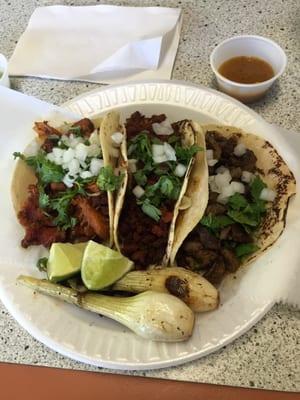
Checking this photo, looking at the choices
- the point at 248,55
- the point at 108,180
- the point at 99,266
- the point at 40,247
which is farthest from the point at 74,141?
the point at 248,55

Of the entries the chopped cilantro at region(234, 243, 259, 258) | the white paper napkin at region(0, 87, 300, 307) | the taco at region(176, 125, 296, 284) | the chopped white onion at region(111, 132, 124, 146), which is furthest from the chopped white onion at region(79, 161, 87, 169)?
the chopped cilantro at region(234, 243, 259, 258)

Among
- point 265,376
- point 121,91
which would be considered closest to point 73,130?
point 121,91

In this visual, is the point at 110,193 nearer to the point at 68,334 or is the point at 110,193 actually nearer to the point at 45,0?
the point at 68,334

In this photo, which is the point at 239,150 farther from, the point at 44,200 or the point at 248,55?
the point at 44,200

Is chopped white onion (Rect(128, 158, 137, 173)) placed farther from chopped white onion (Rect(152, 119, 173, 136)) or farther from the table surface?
the table surface

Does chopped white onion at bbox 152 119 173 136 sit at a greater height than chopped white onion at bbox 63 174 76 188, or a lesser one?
greater
